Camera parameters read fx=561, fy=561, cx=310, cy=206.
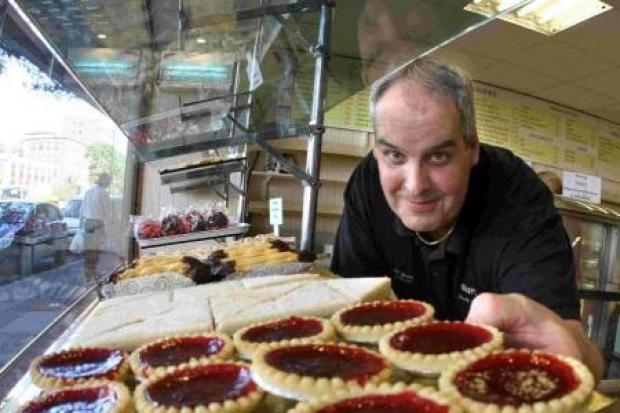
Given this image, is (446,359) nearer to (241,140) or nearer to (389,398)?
(389,398)

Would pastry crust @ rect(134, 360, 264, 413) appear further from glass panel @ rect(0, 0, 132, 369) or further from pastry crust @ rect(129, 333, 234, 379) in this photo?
glass panel @ rect(0, 0, 132, 369)

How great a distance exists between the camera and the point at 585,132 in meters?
7.29

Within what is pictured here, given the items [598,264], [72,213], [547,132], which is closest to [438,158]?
[72,213]

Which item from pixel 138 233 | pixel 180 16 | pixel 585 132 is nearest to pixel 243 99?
pixel 180 16

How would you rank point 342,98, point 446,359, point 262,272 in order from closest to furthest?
point 446,359, point 262,272, point 342,98

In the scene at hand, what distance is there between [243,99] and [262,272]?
84cm

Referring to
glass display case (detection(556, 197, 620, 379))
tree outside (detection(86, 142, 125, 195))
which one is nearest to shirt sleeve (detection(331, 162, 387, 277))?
tree outside (detection(86, 142, 125, 195))

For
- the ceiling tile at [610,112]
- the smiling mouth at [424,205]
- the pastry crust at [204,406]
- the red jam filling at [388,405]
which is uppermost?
the ceiling tile at [610,112]

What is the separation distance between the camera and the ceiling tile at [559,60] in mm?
4988

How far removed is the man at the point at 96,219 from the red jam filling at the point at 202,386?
6.20ft

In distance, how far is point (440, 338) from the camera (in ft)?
3.12

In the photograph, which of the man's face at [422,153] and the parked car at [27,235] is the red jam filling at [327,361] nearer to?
the man's face at [422,153]

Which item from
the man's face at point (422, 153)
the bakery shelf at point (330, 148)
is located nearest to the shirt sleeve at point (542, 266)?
the man's face at point (422, 153)

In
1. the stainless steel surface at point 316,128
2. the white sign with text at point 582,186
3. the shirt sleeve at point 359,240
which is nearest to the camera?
the stainless steel surface at point 316,128
